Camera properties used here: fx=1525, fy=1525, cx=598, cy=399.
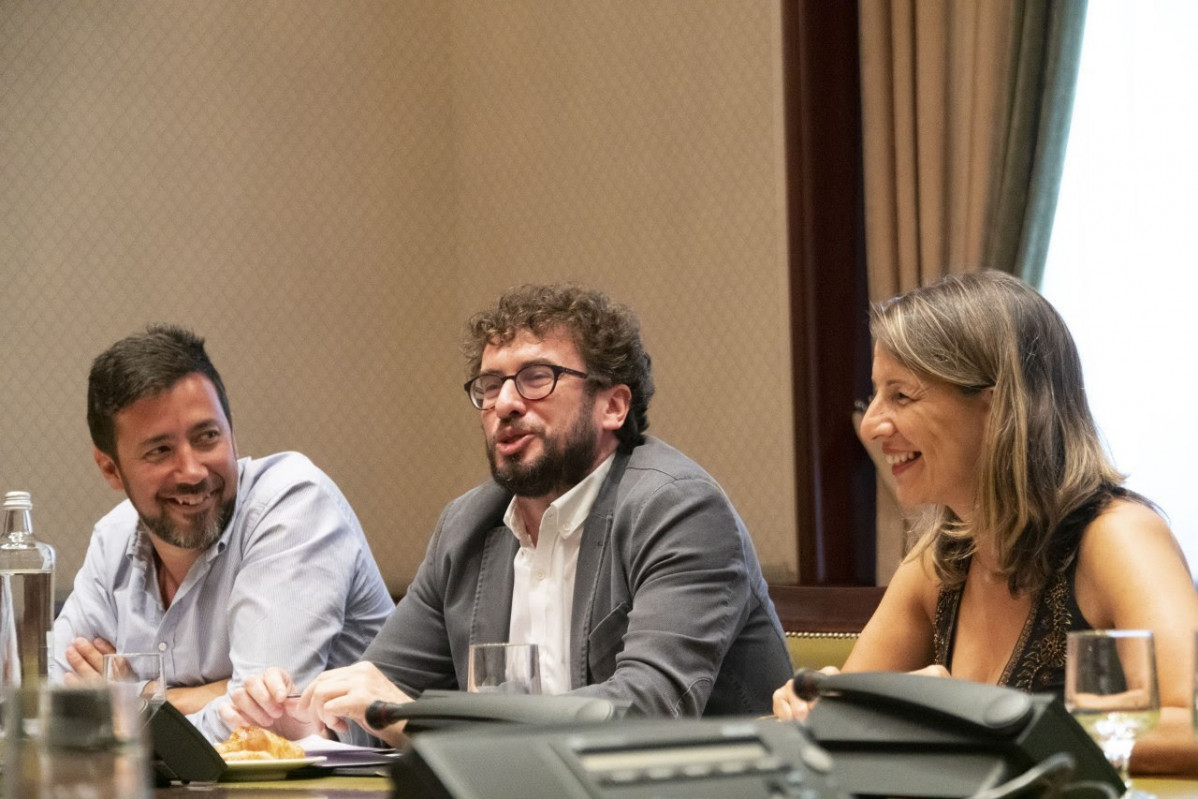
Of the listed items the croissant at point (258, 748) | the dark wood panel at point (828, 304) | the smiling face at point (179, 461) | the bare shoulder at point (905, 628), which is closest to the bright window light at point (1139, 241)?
the dark wood panel at point (828, 304)

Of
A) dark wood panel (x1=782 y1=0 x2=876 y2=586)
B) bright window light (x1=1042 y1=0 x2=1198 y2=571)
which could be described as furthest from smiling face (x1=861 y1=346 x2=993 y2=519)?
dark wood panel (x1=782 y1=0 x2=876 y2=586)

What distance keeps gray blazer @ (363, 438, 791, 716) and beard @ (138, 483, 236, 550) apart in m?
0.58

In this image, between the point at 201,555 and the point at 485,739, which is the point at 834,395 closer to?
the point at 201,555

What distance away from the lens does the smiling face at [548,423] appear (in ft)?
8.43

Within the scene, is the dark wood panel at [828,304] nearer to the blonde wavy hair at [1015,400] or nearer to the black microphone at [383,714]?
the blonde wavy hair at [1015,400]

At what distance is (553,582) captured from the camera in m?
2.56

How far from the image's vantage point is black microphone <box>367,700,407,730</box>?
3.99 feet

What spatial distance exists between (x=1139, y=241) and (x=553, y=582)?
164 cm

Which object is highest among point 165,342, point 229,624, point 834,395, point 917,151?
point 917,151

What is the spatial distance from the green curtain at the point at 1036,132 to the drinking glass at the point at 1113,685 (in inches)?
89.1

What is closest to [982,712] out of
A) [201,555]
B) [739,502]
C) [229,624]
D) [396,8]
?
[229,624]

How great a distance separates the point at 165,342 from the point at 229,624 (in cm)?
61

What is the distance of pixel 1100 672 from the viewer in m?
1.22

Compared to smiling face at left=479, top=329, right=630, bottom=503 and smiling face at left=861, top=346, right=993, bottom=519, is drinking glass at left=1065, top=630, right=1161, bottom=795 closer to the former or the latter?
smiling face at left=861, top=346, right=993, bottom=519
